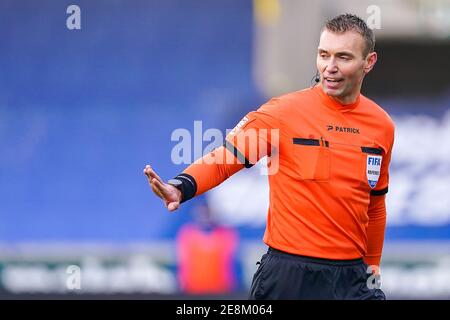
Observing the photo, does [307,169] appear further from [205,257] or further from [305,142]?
[205,257]

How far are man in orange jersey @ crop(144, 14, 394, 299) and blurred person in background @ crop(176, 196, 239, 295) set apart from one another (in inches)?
294

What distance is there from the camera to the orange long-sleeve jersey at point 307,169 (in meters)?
5.29

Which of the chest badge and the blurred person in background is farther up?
the chest badge

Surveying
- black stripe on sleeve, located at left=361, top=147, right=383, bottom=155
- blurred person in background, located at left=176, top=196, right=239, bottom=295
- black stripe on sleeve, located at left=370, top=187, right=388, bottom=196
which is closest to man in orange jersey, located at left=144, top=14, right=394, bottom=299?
black stripe on sleeve, located at left=361, top=147, right=383, bottom=155

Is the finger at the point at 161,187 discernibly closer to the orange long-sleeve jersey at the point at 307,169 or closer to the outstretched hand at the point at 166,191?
the outstretched hand at the point at 166,191

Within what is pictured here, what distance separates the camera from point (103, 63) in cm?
1556

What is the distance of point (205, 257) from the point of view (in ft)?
43.1

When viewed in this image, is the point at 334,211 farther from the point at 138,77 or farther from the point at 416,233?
the point at 138,77

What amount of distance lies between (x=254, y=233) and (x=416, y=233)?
209cm

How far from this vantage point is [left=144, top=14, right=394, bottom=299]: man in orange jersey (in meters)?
5.31

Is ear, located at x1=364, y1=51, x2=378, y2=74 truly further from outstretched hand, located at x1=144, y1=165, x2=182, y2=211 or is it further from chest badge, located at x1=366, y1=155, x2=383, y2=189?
outstretched hand, located at x1=144, y1=165, x2=182, y2=211

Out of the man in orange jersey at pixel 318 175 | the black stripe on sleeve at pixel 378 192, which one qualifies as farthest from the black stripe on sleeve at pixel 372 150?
the black stripe on sleeve at pixel 378 192

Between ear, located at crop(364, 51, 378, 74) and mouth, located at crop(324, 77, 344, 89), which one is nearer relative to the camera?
mouth, located at crop(324, 77, 344, 89)
